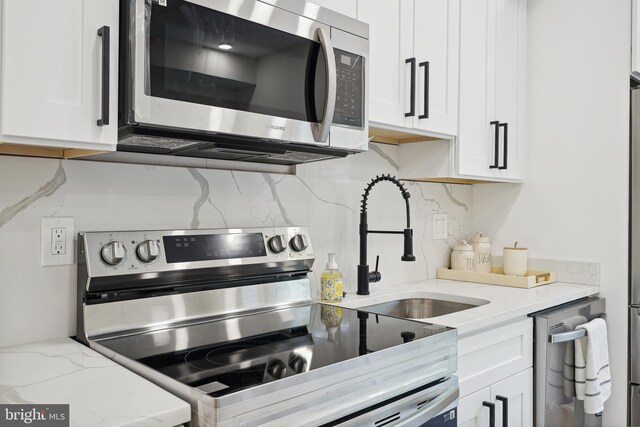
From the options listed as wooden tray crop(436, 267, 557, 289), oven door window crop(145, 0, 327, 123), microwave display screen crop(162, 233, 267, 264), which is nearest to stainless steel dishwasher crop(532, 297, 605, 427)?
wooden tray crop(436, 267, 557, 289)

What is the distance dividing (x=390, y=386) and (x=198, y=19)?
3.31 ft

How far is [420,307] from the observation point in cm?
215

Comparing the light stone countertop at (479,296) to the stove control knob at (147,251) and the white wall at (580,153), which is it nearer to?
the white wall at (580,153)

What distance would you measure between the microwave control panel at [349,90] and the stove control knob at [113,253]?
0.71 m

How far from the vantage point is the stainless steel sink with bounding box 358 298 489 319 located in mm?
2068

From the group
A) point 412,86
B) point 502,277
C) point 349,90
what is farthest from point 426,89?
point 502,277

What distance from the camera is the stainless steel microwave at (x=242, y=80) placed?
115 centimetres

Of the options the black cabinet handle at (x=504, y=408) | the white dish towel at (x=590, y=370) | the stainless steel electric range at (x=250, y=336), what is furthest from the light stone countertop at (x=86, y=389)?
the white dish towel at (x=590, y=370)

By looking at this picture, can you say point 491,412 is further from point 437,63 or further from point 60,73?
point 60,73

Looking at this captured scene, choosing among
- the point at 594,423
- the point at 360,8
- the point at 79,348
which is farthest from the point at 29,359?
the point at 594,423

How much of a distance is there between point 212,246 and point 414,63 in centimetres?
99

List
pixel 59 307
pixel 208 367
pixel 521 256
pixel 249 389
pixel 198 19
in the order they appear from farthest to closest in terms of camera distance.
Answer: pixel 521 256, pixel 59 307, pixel 198 19, pixel 208 367, pixel 249 389

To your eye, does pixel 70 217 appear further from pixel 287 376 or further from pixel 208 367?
pixel 287 376

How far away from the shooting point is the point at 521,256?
243 centimetres
